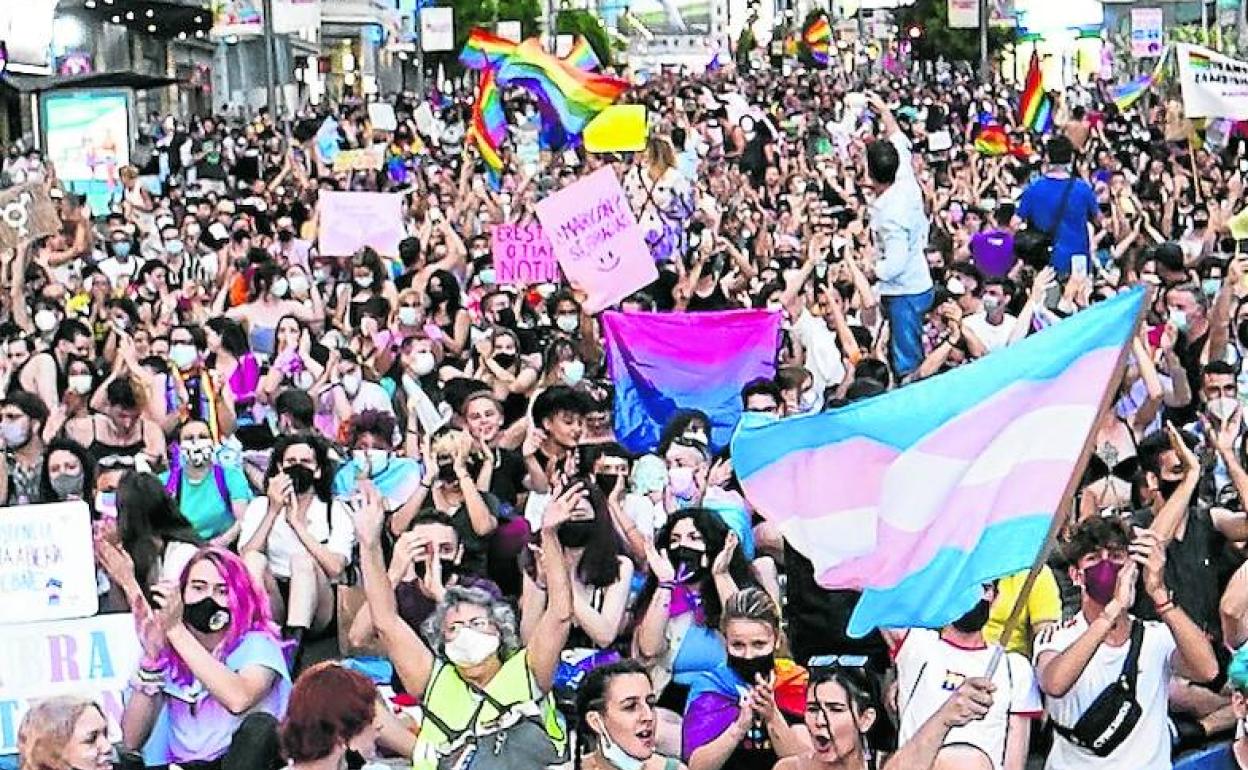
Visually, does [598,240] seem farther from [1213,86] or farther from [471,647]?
[471,647]

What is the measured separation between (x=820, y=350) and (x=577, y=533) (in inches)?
220

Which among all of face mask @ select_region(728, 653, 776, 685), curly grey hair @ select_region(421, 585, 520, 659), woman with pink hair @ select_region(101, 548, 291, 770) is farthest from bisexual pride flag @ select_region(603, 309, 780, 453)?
curly grey hair @ select_region(421, 585, 520, 659)

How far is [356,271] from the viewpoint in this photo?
1691 centimetres

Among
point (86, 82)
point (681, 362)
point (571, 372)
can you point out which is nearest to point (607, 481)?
point (571, 372)

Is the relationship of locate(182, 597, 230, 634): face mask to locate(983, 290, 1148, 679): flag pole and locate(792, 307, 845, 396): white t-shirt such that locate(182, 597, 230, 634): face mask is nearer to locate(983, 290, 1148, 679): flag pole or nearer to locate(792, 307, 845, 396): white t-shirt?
locate(983, 290, 1148, 679): flag pole

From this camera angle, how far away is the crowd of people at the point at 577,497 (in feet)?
23.5

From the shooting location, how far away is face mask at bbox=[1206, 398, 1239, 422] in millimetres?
10625

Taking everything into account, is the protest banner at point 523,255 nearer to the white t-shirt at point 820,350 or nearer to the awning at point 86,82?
the white t-shirt at point 820,350

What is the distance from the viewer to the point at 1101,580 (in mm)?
7520

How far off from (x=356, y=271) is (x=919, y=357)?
3.87 metres

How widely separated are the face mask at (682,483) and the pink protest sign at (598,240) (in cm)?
496

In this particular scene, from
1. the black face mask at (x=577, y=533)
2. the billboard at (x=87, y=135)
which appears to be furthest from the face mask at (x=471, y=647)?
the billboard at (x=87, y=135)

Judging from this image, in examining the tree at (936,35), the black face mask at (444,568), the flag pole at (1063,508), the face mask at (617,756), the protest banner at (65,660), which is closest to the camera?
the flag pole at (1063,508)

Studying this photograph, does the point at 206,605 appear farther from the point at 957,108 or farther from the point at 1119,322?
the point at 957,108
